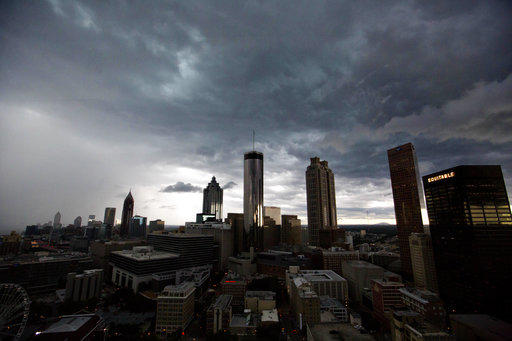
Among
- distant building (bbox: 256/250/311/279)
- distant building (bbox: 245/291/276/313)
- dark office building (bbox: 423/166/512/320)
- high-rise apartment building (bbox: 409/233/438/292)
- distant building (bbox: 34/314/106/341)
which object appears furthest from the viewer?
distant building (bbox: 256/250/311/279)

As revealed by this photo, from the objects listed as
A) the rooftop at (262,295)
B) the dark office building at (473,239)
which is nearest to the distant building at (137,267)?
the rooftop at (262,295)

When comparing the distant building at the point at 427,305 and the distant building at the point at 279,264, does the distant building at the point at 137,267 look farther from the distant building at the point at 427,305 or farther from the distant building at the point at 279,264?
the distant building at the point at 427,305

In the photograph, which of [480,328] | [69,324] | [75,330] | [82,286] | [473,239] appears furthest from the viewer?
[82,286]

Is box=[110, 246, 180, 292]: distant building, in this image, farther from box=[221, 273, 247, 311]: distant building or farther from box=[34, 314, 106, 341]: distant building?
box=[34, 314, 106, 341]: distant building

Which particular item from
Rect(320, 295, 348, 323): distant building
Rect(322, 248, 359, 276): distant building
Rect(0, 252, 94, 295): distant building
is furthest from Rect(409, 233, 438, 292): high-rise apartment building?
Rect(0, 252, 94, 295): distant building

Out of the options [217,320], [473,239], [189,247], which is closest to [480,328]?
[473,239]

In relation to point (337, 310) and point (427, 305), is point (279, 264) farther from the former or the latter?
point (427, 305)
